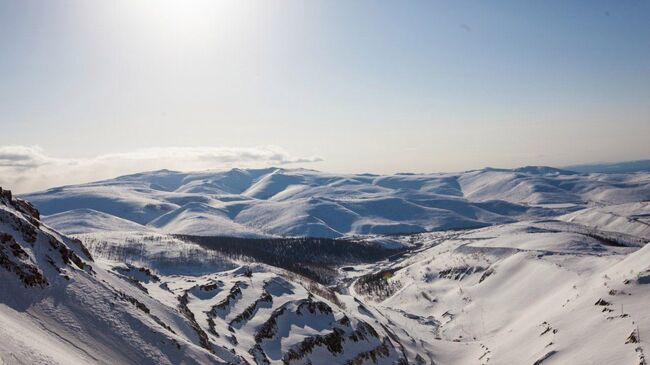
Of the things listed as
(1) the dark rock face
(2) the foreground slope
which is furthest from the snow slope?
(2) the foreground slope

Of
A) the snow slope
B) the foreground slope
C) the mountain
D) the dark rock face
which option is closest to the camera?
the snow slope

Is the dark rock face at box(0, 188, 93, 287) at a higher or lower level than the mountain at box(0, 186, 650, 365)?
higher

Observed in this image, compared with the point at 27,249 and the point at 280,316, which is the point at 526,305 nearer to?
the point at 280,316

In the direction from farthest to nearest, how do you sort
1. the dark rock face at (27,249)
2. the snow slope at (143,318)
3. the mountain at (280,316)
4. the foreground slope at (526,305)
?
the foreground slope at (526,305) < the dark rock face at (27,249) < the mountain at (280,316) < the snow slope at (143,318)

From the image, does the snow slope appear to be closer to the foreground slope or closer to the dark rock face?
the dark rock face

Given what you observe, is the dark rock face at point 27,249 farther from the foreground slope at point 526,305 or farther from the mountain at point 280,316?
the foreground slope at point 526,305

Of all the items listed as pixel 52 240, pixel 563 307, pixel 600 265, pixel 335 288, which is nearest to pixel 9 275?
pixel 52 240

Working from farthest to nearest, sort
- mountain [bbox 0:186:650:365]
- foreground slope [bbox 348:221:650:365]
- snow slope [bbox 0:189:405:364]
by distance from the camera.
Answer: foreground slope [bbox 348:221:650:365] < mountain [bbox 0:186:650:365] < snow slope [bbox 0:189:405:364]

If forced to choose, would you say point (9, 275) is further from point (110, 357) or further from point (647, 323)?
point (647, 323)

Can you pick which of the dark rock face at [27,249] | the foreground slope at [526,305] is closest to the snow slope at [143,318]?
the dark rock face at [27,249]

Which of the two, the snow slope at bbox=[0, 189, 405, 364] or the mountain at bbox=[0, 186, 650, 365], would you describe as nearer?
the snow slope at bbox=[0, 189, 405, 364]

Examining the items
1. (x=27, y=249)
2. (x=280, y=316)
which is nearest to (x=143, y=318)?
(x=27, y=249)
